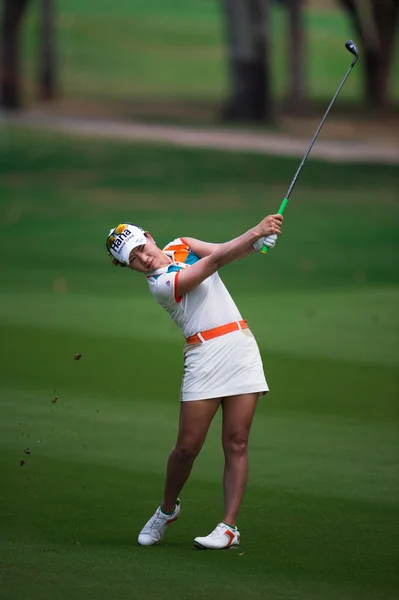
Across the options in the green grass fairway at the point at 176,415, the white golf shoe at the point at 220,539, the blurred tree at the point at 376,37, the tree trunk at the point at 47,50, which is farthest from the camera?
the tree trunk at the point at 47,50

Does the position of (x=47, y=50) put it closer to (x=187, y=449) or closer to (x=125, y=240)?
(x=125, y=240)

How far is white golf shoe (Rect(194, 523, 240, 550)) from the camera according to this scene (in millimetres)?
6863

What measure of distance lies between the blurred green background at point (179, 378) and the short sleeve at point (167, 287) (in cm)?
122

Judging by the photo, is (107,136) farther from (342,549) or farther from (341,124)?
(342,549)

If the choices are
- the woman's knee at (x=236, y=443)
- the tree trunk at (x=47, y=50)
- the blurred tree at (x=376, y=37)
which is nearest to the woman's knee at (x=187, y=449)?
the woman's knee at (x=236, y=443)

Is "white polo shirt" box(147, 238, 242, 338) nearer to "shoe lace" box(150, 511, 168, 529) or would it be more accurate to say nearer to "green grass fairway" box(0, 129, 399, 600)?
"shoe lace" box(150, 511, 168, 529)

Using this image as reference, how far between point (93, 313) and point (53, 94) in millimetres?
20998

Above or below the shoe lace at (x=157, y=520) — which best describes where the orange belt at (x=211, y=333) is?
Result: above

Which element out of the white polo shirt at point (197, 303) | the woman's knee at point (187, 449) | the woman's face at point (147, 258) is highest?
the woman's face at point (147, 258)

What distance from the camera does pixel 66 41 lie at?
40750 millimetres

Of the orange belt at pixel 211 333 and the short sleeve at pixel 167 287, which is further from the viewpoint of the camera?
the orange belt at pixel 211 333

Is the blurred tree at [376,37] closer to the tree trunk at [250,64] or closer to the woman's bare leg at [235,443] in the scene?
the tree trunk at [250,64]

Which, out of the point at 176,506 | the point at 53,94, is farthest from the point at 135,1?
the point at 176,506

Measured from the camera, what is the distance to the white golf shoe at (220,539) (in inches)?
270
